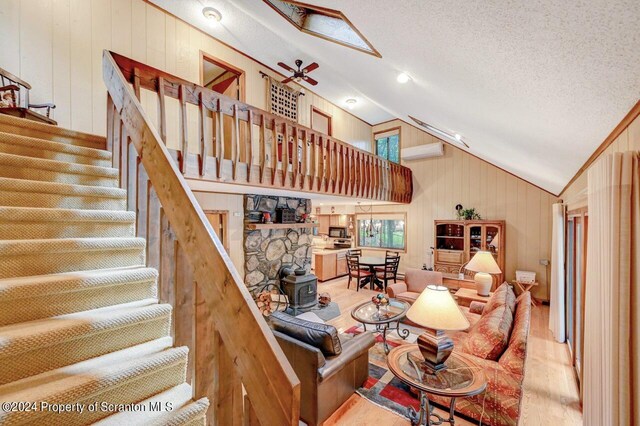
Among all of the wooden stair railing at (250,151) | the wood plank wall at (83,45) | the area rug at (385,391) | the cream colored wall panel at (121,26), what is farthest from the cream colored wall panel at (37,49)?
the area rug at (385,391)

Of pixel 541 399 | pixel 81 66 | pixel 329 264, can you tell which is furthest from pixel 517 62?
pixel 329 264

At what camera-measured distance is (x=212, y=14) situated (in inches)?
162

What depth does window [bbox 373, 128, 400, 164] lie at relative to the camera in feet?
26.1

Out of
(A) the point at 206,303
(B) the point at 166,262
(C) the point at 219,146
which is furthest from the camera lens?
(C) the point at 219,146

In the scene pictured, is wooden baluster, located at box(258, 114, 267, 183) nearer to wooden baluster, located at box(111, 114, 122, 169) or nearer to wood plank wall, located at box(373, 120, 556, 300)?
wooden baluster, located at box(111, 114, 122, 169)

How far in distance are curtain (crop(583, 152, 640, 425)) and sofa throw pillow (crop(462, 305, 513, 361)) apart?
3.78 feet

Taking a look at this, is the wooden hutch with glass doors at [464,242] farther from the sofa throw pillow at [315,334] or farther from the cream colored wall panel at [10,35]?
the cream colored wall panel at [10,35]

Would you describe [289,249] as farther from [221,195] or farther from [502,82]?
[502,82]

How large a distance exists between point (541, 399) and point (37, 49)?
6.95 metres

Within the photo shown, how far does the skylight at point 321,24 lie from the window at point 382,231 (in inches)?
231

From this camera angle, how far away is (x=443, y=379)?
6.72 feet

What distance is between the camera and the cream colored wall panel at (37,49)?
120 inches

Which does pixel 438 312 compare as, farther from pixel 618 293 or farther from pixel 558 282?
pixel 558 282

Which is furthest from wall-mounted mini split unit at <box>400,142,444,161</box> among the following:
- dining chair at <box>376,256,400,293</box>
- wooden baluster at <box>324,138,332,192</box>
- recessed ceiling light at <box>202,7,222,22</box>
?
recessed ceiling light at <box>202,7,222,22</box>
